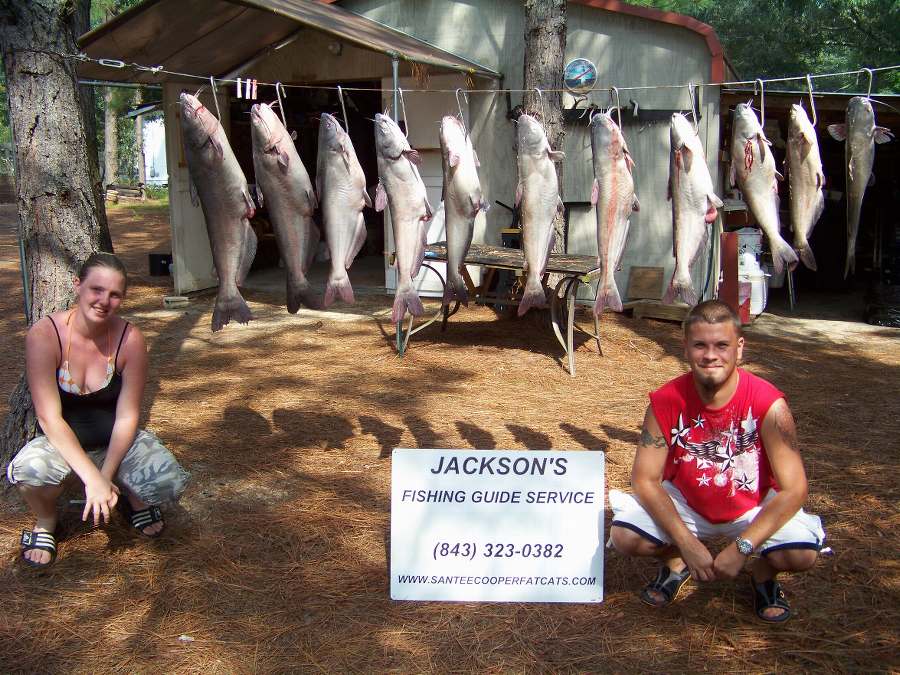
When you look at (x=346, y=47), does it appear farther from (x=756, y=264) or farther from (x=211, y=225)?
(x=211, y=225)

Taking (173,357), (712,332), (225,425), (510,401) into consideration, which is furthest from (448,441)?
(173,357)

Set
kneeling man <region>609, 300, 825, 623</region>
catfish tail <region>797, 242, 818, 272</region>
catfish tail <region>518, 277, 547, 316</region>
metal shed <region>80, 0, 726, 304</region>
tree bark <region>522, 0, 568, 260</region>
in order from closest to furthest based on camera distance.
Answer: kneeling man <region>609, 300, 825, 623</region> < catfish tail <region>797, 242, 818, 272</region> < catfish tail <region>518, 277, 547, 316</region> < tree bark <region>522, 0, 568, 260</region> < metal shed <region>80, 0, 726, 304</region>

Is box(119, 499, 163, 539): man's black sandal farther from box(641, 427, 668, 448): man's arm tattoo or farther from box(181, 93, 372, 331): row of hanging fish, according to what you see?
box(641, 427, 668, 448): man's arm tattoo

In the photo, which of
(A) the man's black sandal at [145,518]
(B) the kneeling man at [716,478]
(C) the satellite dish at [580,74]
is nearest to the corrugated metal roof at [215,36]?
(C) the satellite dish at [580,74]

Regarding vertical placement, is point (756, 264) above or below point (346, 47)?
below

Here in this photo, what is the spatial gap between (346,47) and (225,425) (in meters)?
6.06

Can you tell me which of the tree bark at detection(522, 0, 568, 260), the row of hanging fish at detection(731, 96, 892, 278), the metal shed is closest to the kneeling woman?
the row of hanging fish at detection(731, 96, 892, 278)

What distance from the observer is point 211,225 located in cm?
362

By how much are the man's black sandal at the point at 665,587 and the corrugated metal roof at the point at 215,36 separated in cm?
458

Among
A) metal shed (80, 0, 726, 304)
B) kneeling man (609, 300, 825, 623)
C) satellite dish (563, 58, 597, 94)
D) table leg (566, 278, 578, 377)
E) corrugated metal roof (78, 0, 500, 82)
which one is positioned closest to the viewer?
kneeling man (609, 300, 825, 623)

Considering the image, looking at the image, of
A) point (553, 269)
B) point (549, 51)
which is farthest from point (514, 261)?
point (549, 51)

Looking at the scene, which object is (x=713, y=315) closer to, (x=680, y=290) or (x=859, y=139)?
(x=680, y=290)

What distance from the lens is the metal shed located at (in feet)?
29.1

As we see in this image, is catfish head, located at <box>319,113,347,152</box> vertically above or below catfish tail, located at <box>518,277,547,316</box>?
above
